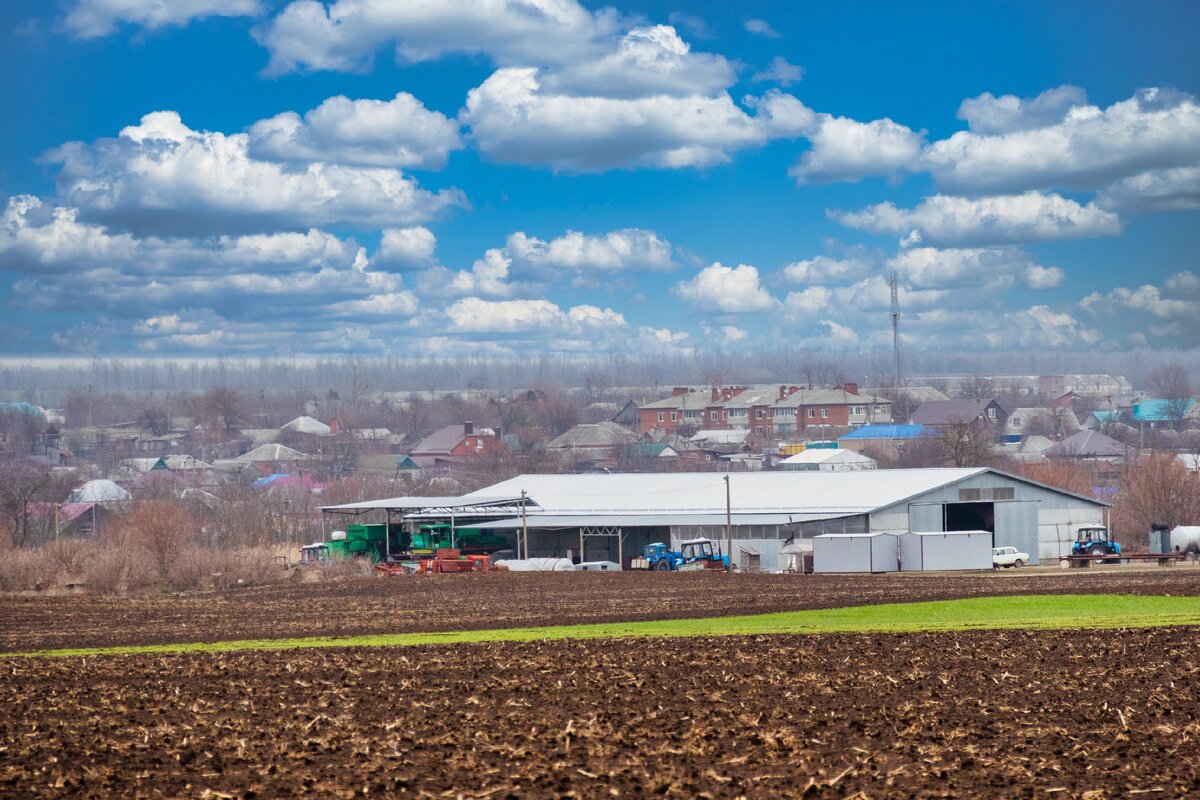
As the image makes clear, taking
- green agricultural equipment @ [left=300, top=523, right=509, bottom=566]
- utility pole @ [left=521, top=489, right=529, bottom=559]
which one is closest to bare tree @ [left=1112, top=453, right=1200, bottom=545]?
utility pole @ [left=521, top=489, right=529, bottom=559]

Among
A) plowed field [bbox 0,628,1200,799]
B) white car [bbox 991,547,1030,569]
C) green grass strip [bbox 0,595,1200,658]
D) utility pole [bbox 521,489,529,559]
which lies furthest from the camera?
utility pole [bbox 521,489,529,559]

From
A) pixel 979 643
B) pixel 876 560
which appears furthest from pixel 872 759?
pixel 876 560

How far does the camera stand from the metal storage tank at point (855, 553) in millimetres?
65500

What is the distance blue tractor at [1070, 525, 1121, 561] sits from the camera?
6975 centimetres

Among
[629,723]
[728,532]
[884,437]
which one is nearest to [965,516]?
[728,532]

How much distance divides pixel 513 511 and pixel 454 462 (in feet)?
265

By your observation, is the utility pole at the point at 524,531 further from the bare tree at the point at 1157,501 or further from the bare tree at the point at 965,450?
the bare tree at the point at 965,450

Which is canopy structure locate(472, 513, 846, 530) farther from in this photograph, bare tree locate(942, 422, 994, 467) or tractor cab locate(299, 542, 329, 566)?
bare tree locate(942, 422, 994, 467)

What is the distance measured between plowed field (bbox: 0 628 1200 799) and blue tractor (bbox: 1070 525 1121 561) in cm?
4550

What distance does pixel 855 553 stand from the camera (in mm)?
65562

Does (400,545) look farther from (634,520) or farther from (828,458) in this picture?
(828,458)

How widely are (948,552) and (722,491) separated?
1750 cm

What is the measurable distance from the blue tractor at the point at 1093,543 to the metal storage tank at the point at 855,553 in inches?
419

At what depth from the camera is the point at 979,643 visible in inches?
1053
